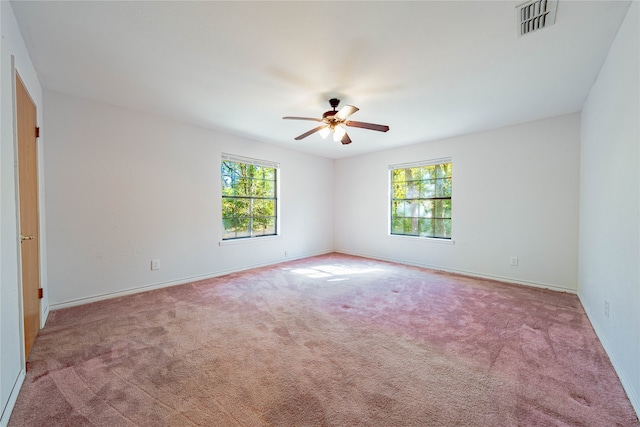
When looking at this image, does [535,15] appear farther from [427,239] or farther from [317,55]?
[427,239]

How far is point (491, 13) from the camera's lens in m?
1.69

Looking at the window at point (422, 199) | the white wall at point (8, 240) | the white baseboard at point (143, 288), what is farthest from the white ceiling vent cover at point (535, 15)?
the white baseboard at point (143, 288)

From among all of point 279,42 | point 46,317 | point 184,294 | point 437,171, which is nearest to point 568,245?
point 437,171

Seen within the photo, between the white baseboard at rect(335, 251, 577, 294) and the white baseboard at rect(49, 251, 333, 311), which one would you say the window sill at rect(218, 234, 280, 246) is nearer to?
the white baseboard at rect(49, 251, 333, 311)

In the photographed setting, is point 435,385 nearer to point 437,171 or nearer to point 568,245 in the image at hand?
point 568,245

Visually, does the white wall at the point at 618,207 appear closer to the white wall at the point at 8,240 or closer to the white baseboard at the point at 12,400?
the white baseboard at the point at 12,400

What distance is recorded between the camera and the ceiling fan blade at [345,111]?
252 cm

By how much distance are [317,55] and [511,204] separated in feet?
11.7

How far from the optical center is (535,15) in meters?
1.69

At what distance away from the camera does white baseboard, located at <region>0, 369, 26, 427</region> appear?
1319mm

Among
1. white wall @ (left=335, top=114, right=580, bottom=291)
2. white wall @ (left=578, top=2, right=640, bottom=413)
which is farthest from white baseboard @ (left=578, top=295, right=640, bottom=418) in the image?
white wall @ (left=335, top=114, right=580, bottom=291)

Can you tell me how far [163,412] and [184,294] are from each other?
6.85 feet

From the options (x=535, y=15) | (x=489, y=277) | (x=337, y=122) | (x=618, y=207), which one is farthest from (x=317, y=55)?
(x=489, y=277)

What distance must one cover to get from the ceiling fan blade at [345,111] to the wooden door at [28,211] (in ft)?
8.18
